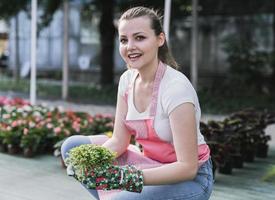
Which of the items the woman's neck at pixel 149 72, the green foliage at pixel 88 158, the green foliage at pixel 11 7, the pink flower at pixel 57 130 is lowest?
the pink flower at pixel 57 130

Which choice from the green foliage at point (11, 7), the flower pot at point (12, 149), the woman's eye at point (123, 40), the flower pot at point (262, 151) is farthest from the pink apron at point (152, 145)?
the green foliage at point (11, 7)

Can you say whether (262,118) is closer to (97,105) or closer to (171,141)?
(171,141)

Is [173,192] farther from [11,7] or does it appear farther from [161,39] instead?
[11,7]

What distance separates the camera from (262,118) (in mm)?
6707

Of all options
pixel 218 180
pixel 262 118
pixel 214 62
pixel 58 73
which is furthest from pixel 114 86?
pixel 218 180

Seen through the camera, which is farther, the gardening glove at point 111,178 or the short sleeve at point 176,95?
the short sleeve at point 176,95

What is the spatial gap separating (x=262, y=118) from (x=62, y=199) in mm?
3210

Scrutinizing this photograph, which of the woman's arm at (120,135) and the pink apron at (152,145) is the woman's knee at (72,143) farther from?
the pink apron at (152,145)

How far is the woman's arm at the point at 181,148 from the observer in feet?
8.58

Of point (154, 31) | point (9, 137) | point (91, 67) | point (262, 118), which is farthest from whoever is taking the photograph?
point (91, 67)

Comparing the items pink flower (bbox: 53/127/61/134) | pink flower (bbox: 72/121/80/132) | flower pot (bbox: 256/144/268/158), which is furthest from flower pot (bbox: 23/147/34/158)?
flower pot (bbox: 256/144/268/158)

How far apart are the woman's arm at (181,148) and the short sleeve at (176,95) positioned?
3cm

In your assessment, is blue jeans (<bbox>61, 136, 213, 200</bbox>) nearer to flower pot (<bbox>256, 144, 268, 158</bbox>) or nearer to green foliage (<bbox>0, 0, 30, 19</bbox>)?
flower pot (<bbox>256, 144, 268, 158</bbox>)

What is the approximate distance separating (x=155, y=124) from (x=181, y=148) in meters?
0.23
